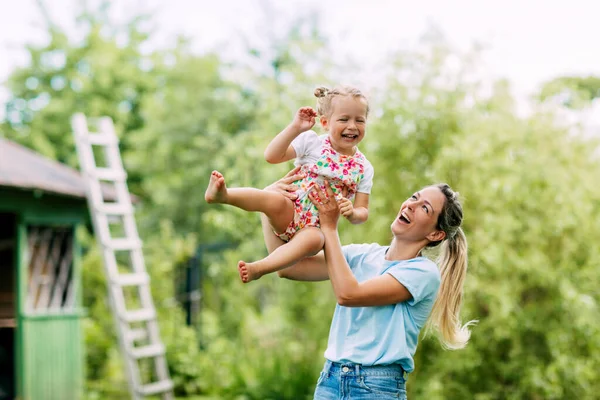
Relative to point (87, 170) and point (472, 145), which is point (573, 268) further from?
point (87, 170)

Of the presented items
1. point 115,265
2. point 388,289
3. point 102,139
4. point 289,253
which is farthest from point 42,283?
point 388,289

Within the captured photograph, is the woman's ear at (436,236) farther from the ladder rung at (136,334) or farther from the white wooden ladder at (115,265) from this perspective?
the ladder rung at (136,334)

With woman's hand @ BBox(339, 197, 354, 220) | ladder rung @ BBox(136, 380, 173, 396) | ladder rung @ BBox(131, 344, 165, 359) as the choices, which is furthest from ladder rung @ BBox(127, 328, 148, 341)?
woman's hand @ BBox(339, 197, 354, 220)

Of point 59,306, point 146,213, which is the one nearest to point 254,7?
point 146,213

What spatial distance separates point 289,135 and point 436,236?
556mm

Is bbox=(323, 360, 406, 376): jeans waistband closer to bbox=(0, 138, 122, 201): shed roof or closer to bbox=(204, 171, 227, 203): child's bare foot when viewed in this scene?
bbox=(204, 171, 227, 203): child's bare foot

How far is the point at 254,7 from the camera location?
13.9m

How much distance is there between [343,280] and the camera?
2559mm

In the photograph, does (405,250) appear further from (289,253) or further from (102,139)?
(102,139)

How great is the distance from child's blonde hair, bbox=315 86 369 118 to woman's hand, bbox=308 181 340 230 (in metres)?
0.24

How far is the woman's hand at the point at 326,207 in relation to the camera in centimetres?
266

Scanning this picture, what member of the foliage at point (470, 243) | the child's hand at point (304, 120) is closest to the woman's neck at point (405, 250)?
the child's hand at point (304, 120)

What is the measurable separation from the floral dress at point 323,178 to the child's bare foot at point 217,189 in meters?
0.26

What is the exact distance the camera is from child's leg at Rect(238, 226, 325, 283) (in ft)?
8.44
